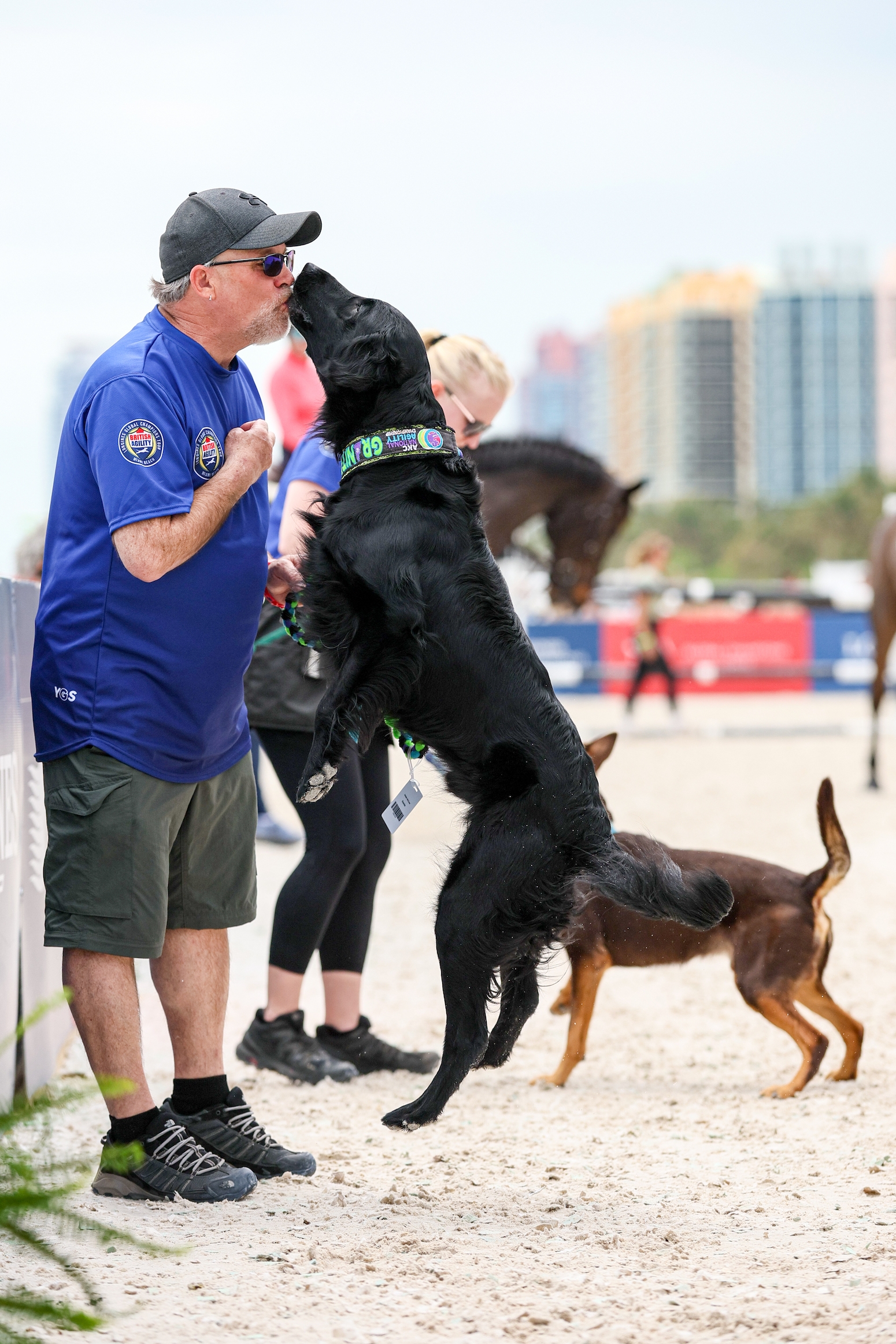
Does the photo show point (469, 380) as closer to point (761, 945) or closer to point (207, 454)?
point (207, 454)

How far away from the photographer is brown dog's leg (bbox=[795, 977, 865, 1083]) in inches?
155

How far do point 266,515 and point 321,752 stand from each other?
0.64 metres

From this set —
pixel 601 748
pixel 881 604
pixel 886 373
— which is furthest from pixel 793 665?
pixel 886 373

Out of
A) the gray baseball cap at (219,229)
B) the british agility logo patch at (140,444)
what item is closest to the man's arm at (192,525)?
the british agility logo patch at (140,444)

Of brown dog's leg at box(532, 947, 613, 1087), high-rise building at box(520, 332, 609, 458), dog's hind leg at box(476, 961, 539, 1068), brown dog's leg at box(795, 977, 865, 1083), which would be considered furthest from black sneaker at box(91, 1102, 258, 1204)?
high-rise building at box(520, 332, 609, 458)

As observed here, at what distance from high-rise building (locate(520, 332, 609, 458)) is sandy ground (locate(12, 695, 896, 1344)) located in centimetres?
10882

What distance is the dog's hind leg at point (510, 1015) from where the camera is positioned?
2.87 m

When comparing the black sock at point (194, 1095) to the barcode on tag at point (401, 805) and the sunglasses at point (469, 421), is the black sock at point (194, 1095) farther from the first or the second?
the sunglasses at point (469, 421)

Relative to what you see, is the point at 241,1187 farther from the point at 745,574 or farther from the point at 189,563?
the point at 745,574

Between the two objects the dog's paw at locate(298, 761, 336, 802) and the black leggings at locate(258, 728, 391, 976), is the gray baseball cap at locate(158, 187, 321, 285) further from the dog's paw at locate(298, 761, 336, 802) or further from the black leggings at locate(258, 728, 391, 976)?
the black leggings at locate(258, 728, 391, 976)

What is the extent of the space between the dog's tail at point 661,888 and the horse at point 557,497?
427 cm

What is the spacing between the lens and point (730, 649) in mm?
18000

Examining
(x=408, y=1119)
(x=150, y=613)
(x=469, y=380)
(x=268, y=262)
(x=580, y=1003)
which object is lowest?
(x=580, y=1003)

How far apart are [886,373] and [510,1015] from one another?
99.0 meters
